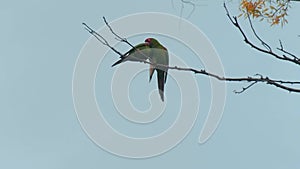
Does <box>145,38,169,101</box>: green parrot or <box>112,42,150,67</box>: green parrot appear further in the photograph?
<box>145,38,169,101</box>: green parrot

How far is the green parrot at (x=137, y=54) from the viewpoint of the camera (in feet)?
7.90

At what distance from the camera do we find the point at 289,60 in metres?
2.03

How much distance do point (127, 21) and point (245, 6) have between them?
801 mm

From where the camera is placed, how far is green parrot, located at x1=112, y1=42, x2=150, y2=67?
2408 millimetres

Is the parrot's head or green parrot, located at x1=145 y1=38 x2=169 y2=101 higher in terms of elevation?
the parrot's head

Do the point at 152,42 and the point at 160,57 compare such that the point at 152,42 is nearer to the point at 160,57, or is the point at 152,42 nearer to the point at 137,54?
the point at 160,57

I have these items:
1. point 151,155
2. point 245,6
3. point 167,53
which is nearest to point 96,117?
point 151,155

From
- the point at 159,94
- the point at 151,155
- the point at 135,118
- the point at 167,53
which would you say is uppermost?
the point at 167,53

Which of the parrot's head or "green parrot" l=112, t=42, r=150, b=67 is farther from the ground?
the parrot's head

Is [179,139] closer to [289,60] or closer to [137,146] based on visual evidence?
[137,146]

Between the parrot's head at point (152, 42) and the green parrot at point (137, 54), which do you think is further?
the parrot's head at point (152, 42)

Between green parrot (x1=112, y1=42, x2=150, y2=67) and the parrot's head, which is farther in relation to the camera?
the parrot's head

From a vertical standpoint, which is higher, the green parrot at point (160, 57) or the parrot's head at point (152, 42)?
the parrot's head at point (152, 42)

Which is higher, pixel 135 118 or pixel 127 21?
pixel 127 21
